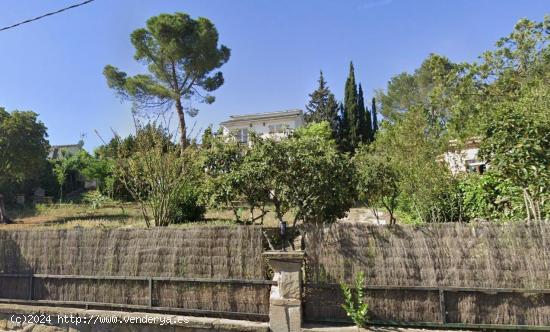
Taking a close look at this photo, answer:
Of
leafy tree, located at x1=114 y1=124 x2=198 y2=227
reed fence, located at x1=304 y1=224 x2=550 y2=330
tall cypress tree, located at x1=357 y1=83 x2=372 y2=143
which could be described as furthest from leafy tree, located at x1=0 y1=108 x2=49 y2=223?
tall cypress tree, located at x1=357 y1=83 x2=372 y2=143

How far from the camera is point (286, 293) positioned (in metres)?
4.53

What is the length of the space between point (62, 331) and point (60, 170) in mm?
25062

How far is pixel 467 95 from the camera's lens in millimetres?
17953

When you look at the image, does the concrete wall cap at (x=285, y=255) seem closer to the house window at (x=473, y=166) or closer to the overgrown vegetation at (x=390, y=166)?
the overgrown vegetation at (x=390, y=166)

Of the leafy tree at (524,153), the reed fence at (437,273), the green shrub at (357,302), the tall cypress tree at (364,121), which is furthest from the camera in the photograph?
the tall cypress tree at (364,121)

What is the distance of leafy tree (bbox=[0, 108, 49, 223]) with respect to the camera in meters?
20.6

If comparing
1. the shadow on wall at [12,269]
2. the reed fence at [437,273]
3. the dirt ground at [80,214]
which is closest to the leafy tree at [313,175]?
the reed fence at [437,273]

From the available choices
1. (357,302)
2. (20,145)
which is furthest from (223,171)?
(20,145)

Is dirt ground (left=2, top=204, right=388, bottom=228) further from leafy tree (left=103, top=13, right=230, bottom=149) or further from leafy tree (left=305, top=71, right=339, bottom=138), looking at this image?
leafy tree (left=305, top=71, right=339, bottom=138)

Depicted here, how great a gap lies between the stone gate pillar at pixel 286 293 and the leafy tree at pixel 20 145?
22.4 m

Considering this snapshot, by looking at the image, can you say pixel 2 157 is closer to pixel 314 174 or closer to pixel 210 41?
pixel 210 41

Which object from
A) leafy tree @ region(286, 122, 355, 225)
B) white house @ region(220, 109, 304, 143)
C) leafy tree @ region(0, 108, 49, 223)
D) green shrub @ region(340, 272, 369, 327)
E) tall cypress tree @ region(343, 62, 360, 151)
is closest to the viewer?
green shrub @ region(340, 272, 369, 327)

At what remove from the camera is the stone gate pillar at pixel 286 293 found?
4473mm

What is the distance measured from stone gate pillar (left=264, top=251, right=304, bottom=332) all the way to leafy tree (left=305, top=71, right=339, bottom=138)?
94.2ft
